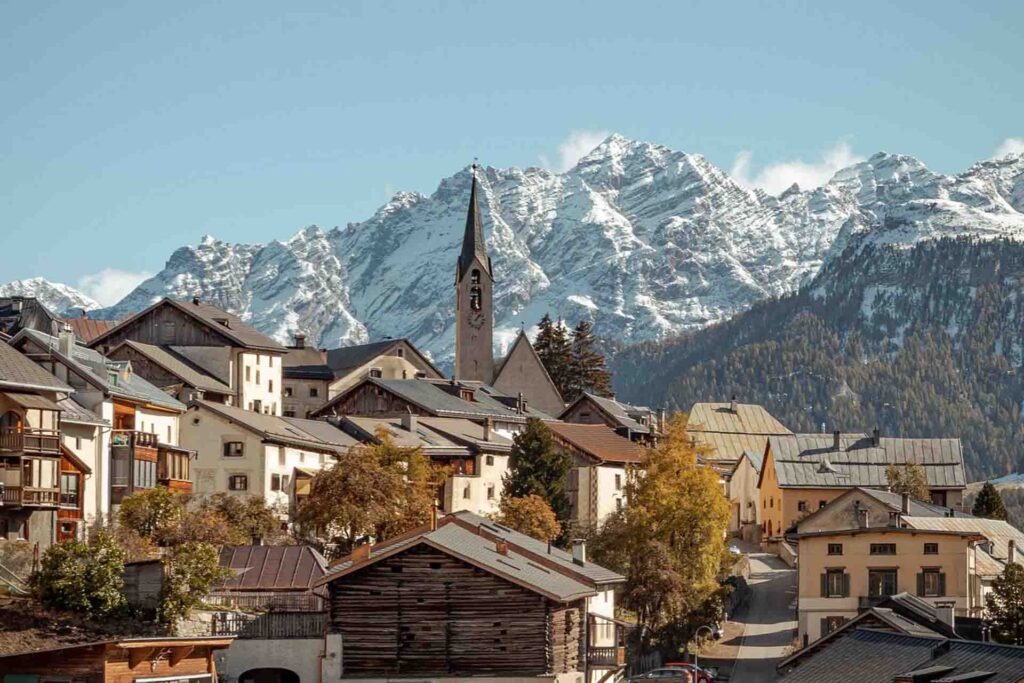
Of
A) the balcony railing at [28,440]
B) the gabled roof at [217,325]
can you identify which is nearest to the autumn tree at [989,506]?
the gabled roof at [217,325]

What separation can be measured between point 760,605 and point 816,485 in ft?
102

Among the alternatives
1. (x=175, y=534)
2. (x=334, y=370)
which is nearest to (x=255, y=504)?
(x=175, y=534)

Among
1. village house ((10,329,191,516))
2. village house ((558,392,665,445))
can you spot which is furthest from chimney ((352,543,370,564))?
village house ((558,392,665,445))

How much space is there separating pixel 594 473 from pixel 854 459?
32.4m

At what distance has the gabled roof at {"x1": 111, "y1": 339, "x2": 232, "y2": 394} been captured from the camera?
137m

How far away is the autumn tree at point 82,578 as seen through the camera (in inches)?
2899

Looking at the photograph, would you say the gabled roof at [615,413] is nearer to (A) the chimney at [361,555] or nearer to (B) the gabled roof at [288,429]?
(B) the gabled roof at [288,429]

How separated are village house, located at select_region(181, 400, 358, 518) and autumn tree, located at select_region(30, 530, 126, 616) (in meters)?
33.3

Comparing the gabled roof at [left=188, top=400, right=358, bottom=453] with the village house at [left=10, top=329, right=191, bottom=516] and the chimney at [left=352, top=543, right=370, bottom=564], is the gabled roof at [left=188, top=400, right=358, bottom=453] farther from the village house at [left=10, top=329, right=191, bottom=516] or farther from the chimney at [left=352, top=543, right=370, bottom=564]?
the chimney at [left=352, top=543, right=370, bottom=564]

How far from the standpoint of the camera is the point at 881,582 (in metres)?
112

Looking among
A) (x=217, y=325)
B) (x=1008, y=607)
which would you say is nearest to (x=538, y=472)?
(x=1008, y=607)

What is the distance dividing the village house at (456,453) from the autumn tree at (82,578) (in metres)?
45.4

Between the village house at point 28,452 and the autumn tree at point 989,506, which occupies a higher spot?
the village house at point 28,452

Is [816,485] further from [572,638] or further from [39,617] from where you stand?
[39,617]
